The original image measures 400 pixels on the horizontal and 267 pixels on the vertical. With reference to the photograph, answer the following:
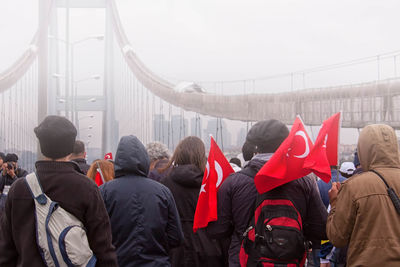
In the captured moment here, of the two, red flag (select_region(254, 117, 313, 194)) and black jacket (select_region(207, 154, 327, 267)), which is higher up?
red flag (select_region(254, 117, 313, 194))

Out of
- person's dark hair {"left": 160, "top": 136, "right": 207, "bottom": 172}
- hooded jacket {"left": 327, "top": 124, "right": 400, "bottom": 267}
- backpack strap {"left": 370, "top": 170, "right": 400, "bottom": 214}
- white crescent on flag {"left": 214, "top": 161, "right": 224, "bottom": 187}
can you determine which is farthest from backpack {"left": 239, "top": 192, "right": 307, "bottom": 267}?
person's dark hair {"left": 160, "top": 136, "right": 207, "bottom": 172}

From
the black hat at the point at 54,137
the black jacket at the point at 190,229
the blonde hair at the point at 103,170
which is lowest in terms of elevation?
the black jacket at the point at 190,229

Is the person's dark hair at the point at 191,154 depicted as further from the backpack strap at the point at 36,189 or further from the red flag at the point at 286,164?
the backpack strap at the point at 36,189

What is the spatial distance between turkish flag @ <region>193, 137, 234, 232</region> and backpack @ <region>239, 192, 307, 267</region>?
63cm

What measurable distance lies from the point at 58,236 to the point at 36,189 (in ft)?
0.73

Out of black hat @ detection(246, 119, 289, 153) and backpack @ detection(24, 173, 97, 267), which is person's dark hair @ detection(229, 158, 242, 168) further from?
backpack @ detection(24, 173, 97, 267)

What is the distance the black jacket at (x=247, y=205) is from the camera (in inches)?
111

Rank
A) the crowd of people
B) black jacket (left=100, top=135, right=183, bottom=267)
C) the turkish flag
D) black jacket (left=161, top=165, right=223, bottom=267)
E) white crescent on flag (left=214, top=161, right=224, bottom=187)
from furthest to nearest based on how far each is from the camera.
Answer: black jacket (left=161, top=165, right=223, bottom=267), white crescent on flag (left=214, top=161, right=224, bottom=187), the turkish flag, black jacket (left=100, top=135, right=183, bottom=267), the crowd of people

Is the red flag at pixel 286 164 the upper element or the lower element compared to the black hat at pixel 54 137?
lower

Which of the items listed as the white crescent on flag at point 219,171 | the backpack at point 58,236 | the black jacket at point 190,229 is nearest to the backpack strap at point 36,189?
the backpack at point 58,236

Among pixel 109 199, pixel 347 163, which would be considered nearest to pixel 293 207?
pixel 109 199

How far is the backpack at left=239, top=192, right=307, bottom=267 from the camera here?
8.67ft

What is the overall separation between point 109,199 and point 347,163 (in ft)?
10.3

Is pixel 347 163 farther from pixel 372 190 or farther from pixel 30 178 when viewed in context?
pixel 30 178
